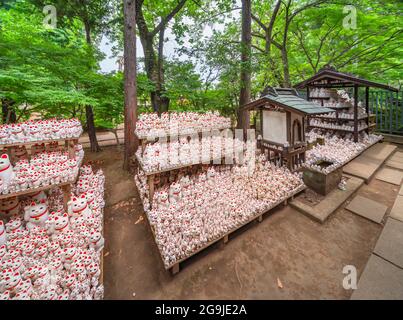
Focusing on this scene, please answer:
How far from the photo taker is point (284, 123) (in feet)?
16.6

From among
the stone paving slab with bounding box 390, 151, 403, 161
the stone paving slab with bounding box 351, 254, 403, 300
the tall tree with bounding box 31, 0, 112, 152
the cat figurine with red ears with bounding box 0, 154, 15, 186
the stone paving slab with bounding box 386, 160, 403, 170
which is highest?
the tall tree with bounding box 31, 0, 112, 152

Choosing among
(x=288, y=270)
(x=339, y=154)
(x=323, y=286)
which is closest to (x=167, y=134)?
(x=288, y=270)

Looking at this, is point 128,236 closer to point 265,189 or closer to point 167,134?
point 167,134

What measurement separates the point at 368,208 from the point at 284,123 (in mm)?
2827

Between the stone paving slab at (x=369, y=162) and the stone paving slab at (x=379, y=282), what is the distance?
323 centimetres

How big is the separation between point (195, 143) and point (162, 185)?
4.67ft

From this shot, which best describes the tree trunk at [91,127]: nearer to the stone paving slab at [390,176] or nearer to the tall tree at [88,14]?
the tall tree at [88,14]

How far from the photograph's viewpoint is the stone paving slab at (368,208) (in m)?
4.05

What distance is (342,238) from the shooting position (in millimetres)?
3561

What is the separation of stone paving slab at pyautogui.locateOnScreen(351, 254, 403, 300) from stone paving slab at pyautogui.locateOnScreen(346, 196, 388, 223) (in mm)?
1328

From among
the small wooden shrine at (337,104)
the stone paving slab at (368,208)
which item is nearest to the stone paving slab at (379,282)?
the stone paving slab at (368,208)

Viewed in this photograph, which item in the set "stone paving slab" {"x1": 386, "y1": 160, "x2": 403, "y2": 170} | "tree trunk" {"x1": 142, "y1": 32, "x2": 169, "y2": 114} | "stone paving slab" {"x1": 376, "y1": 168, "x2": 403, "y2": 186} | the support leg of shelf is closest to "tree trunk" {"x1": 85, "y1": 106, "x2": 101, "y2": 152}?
"tree trunk" {"x1": 142, "y1": 32, "x2": 169, "y2": 114}

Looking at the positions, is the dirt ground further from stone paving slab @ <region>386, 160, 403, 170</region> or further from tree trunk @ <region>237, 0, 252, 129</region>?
tree trunk @ <region>237, 0, 252, 129</region>

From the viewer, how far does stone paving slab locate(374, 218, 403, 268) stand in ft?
10.1
